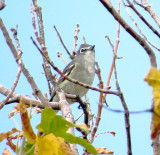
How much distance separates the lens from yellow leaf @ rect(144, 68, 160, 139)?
91cm

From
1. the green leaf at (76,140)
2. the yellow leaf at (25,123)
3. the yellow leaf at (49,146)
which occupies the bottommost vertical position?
the green leaf at (76,140)

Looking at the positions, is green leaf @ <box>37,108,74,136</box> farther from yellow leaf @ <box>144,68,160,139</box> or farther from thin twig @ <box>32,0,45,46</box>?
thin twig @ <box>32,0,45,46</box>

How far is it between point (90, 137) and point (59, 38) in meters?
1.50

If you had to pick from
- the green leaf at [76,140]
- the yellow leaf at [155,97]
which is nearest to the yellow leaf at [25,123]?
the green leaf at [76,140]

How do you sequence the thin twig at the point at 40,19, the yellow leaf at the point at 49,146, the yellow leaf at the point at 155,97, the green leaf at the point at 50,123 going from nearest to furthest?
the yellow leaf at the point at 155,97 < the yellow leaf at the point at 49,146 < the green leaf at the point at 50,123 < the thin twig at the point at 40,19

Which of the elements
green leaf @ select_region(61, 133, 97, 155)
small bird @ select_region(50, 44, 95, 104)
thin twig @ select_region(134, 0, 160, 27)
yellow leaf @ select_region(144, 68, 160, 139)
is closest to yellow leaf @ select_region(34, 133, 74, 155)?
green leaf @ select_region(61, 133, 97, 155)

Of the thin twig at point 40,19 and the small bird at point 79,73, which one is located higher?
the thin twig at point 40,19

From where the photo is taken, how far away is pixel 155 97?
0.93 meters

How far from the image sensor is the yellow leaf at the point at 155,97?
35.8 inches

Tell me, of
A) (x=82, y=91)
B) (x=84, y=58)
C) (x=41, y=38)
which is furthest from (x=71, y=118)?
(x=84, y=58)

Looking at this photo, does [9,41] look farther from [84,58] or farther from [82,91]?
[84,58]

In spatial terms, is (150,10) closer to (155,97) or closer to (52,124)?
(52,124)

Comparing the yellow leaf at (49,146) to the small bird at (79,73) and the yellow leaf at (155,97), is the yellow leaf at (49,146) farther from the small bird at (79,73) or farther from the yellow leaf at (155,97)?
the small bird at (79,73)

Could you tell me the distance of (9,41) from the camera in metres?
2.21
